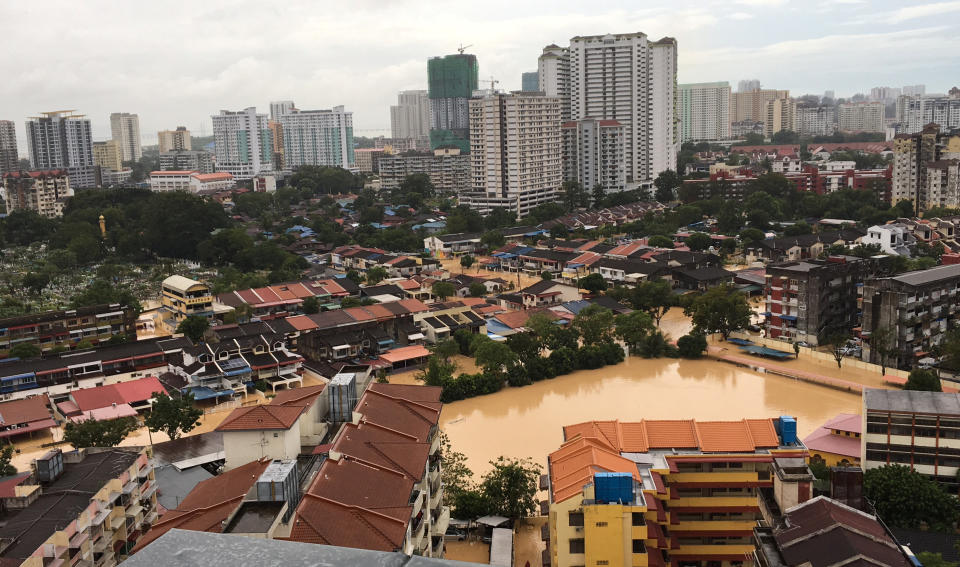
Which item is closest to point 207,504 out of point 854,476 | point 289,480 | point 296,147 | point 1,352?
point 289,480

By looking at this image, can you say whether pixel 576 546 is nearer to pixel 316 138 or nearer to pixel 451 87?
pixel 316 138

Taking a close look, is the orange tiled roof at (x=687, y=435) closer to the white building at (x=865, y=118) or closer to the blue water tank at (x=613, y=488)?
the blue water tank at (x=613, y=488)

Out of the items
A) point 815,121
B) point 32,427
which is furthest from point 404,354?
point 815,121

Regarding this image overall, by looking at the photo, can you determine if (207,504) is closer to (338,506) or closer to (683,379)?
(338,506)

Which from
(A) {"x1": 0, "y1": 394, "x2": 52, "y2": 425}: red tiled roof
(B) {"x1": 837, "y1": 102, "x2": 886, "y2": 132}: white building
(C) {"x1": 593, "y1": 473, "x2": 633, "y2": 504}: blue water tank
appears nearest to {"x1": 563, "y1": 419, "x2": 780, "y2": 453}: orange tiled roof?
(C) {"x1": 593, "y1": 473, "x2": 633, "y2": 504}: blue water tank

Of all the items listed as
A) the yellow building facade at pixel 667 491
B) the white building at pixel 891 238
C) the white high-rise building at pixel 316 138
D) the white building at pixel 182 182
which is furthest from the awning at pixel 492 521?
the white high-rise building at pixel 316 138

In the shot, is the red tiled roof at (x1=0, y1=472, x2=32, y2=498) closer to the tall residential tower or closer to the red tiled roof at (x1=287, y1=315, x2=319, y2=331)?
the red tiled roof at (x1=287, y1=315, x2=319, y2=331)
